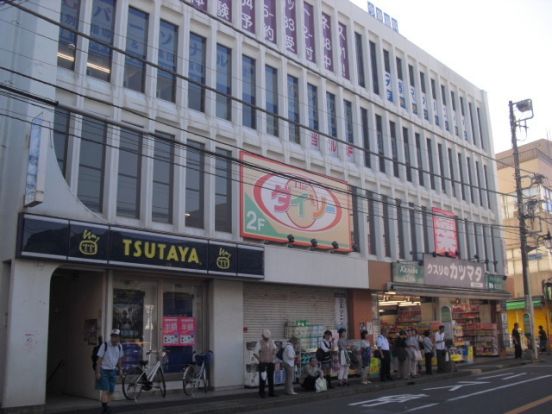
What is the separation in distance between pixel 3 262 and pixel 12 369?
257 cm

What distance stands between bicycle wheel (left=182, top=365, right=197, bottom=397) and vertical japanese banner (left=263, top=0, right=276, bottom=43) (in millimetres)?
12483

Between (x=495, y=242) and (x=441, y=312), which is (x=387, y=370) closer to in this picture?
(x=441, y=312)

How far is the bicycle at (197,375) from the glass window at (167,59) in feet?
26.5

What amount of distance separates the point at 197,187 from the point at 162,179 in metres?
1.31

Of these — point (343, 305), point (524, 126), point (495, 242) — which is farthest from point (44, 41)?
point (495, 242)

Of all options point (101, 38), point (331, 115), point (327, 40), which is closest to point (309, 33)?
point (327, 40)

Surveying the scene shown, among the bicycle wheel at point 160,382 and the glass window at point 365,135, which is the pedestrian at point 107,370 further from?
the glass window at point 365,135

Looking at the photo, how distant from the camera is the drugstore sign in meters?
13.7

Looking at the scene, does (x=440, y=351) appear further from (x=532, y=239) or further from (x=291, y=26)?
(x=532, y=239)

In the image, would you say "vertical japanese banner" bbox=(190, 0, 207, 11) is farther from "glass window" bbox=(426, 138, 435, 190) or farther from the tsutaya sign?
"glass window" bbox=(426, 138, 435, 190)

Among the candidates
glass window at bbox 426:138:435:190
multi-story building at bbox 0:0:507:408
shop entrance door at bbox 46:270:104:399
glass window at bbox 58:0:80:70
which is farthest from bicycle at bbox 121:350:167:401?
glass window at bbox 426:138:435:190

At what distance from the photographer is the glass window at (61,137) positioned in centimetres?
1556

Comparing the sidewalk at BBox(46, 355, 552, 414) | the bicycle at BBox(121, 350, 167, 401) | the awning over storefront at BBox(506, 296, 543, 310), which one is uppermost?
the awning over storefront at BBox(506, 296, 543, 310)

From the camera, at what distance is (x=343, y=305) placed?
23672 mm
